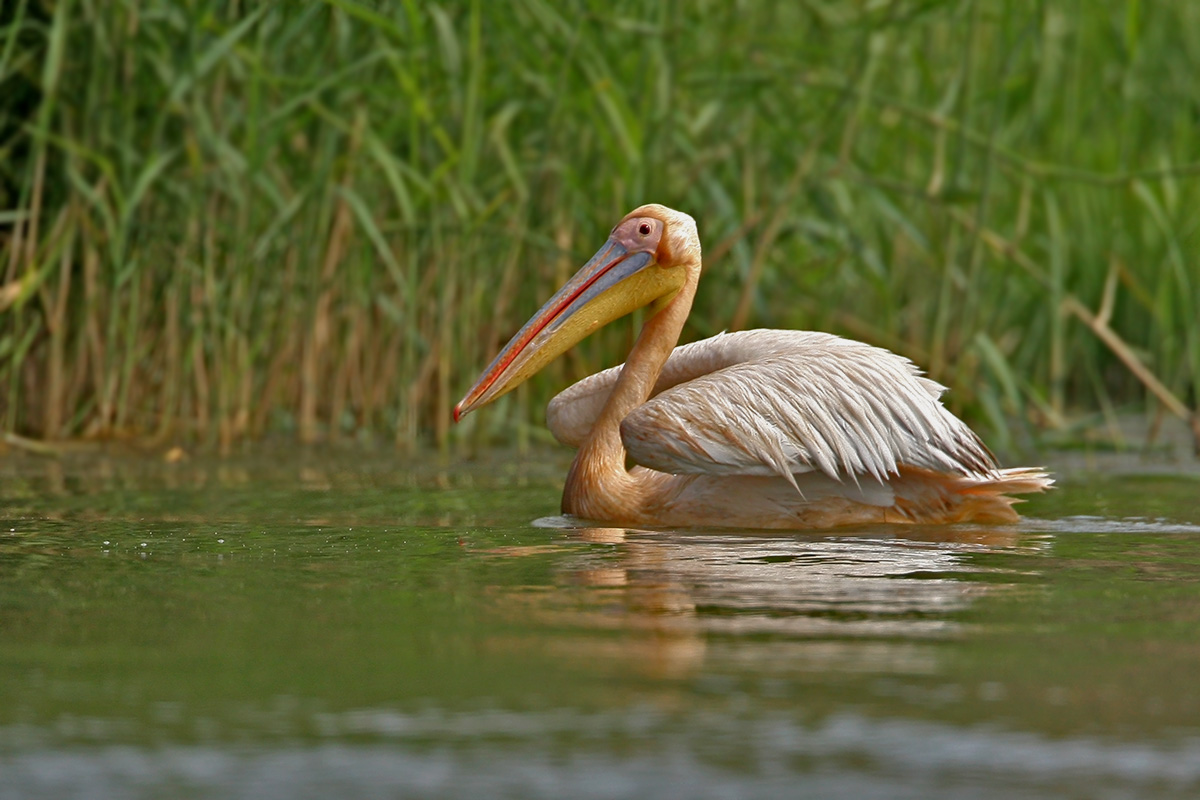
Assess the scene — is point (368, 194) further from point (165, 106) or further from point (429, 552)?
point (429, 552)

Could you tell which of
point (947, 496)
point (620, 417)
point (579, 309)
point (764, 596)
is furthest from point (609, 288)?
point (764, 596)

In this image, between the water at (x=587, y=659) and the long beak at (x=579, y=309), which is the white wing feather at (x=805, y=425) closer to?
the water at (x=587, y=659)

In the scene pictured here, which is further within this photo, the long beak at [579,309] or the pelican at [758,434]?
the long beak at [579,309]

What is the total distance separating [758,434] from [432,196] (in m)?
2.35

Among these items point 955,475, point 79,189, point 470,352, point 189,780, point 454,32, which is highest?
point 454,32

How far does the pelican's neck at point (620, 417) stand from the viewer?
4895 millimetres

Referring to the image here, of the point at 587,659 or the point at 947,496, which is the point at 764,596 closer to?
the point at 587,659

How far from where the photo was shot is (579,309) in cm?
523

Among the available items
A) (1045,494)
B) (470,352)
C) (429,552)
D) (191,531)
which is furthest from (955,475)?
(470,352)

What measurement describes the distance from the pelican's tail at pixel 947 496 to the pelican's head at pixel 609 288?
3.24ft

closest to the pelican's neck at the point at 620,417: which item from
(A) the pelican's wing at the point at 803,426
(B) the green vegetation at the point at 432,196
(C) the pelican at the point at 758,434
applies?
(C) the pelican at the point at 758,434

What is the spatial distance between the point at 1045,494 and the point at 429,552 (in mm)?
2332

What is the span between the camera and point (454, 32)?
6594 mm

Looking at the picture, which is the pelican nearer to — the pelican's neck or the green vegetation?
the pelican's neck
